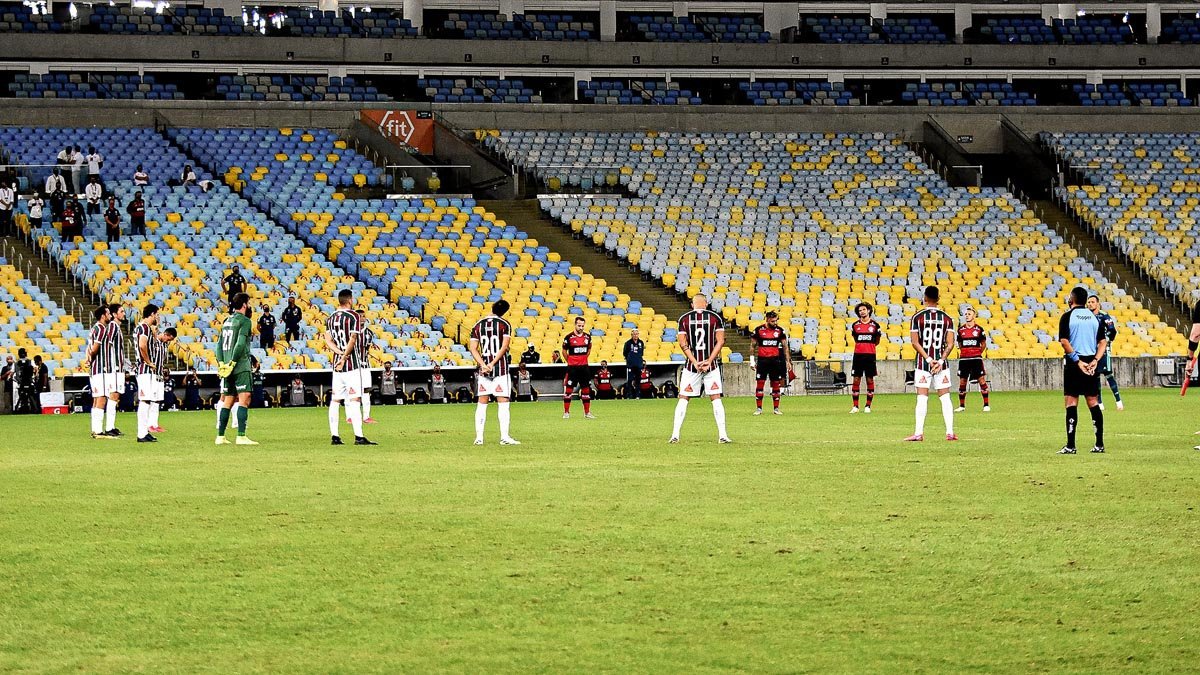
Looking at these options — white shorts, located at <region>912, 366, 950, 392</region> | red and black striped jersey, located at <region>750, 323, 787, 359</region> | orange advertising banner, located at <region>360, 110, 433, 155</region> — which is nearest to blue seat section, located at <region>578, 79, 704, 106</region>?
orange advertising banner, located at <region>360, 110, 433, 155</region>

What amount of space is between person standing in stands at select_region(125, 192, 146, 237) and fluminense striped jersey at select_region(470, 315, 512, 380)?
25.4 metres

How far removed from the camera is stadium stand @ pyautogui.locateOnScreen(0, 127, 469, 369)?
38.3 metres

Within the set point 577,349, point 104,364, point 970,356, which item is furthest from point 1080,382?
point 577,349

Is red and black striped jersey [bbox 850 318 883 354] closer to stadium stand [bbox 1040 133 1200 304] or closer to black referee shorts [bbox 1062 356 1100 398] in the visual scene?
black referee shorts [bbox 1062 356 1100 398]

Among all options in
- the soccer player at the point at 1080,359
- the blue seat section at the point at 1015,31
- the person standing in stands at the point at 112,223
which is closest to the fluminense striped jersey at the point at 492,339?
the soccer player at the point at 1080,359

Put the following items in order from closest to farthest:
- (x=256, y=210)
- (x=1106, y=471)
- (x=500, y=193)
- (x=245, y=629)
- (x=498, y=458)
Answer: (x=245, y=629) → (x=1106, y=471) → (x=498, y=458) → (x=256, y=210) → (x=500, y=193)

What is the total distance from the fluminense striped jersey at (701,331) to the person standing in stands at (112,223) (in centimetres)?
2637

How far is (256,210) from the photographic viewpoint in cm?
4606

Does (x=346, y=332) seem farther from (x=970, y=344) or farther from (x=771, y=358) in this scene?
(x=970, y=344)

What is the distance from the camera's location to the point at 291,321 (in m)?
38.1

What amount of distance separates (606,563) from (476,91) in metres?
47.1

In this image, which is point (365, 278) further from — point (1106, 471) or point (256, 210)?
point (1106, 471)

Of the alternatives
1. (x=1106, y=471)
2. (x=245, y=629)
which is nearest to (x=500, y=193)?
(x=1106, y=471)

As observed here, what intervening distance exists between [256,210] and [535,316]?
10016mm
